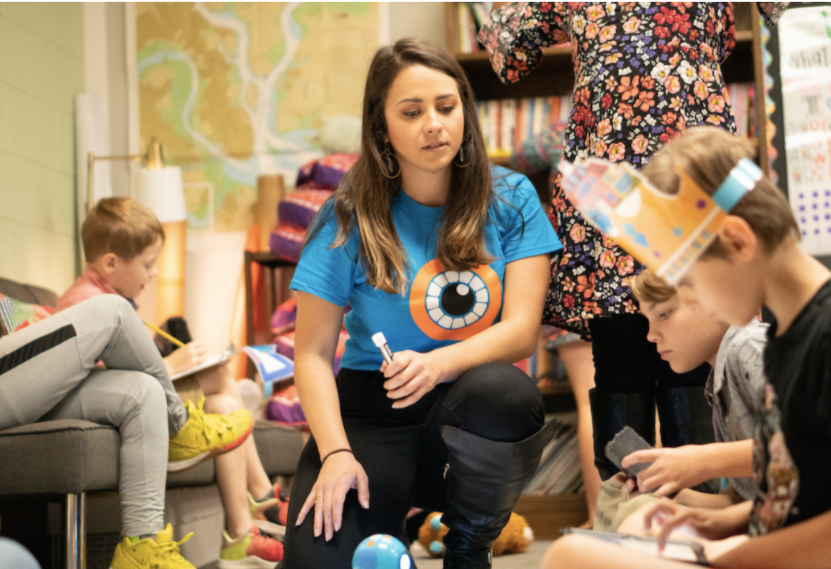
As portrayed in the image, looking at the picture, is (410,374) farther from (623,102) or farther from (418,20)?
(418,20)

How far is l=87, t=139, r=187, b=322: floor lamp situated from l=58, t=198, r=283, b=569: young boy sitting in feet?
2.21

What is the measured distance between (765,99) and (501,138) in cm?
84

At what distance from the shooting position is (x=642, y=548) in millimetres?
787

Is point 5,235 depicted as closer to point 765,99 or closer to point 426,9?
point 426,9

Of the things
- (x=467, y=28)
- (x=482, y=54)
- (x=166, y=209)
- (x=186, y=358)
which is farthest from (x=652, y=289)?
(x=166, y=209)

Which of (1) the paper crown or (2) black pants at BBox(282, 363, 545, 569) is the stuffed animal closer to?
(2) black pants at BBox(282, 363, 545, 569)

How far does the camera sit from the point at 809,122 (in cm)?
245

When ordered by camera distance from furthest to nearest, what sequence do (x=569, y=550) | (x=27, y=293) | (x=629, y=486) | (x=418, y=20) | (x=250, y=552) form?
(x=418, y=20), (x=27, y=293), (x=250, y=552), (x=629, y=486), (x=569, y=550)

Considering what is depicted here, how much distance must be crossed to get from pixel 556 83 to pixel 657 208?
86.9 inches

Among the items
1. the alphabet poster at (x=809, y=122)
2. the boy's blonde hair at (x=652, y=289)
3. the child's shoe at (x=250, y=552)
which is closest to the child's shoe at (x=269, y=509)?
the child's shoe at (x=250, y=552)

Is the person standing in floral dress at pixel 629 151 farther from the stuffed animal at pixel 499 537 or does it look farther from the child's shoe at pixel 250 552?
the child's shoe at pixel 250 552

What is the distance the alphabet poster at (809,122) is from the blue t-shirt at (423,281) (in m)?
1.43

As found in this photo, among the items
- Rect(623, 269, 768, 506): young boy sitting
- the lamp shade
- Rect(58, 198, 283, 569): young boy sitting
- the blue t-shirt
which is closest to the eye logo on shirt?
the blue t-shirt

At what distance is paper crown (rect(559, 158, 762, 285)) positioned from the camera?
70cm
